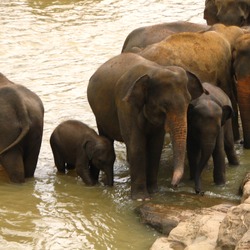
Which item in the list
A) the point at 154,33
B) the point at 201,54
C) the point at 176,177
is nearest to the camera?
the point at 176,177

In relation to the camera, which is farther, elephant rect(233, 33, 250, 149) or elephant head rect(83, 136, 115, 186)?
elephant rect(233, 33, 250, 149)

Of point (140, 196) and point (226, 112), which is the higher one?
point (226, 112)

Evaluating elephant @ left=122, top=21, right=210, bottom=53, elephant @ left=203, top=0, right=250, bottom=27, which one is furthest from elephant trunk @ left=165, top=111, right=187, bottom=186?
elephant @ left=203, top=0, right=250, bottom=27

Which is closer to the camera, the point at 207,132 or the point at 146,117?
the point at 146,117

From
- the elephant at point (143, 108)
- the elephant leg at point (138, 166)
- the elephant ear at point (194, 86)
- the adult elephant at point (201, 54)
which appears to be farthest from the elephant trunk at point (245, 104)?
the elephant leg at point (138, 166)

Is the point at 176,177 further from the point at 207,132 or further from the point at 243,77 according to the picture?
the point at 243,77

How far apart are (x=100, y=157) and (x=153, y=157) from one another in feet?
1.77

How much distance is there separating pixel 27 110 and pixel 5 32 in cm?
871

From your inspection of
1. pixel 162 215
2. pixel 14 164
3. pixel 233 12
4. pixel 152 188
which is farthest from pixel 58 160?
pixel 233 12

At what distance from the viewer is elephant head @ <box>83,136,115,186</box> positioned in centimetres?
905

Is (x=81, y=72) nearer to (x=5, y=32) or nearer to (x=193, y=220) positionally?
(x=5, y=32)

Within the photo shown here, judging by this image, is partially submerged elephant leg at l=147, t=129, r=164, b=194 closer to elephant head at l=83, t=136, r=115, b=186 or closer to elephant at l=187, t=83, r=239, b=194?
elephant at l=187, t=83, r=239, b=194

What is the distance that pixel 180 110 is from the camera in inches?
318

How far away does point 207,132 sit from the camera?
8633 millimetres
